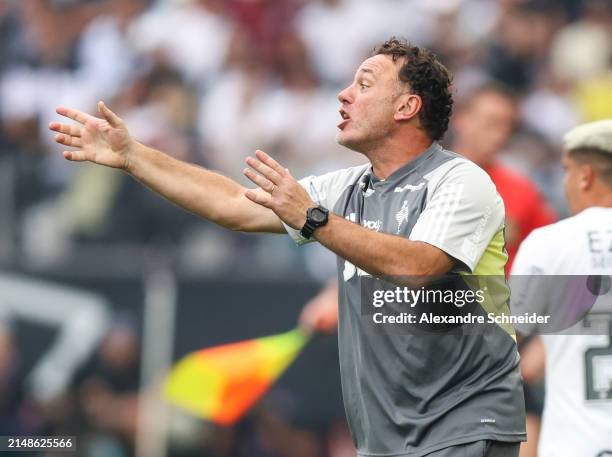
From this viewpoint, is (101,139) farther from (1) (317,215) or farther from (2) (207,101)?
(2) (207,101)

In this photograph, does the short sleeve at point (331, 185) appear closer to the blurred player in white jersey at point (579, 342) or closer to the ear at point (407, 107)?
the ear at point (407, 107)

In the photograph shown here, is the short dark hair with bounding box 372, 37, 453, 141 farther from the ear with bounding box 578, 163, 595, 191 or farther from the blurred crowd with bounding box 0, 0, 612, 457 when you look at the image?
the blurred crowd with bounding box 0, 0, 612, 457

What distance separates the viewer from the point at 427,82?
17.2ft

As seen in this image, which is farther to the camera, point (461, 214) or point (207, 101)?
point (207, 101)

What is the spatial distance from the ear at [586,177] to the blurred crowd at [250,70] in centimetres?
485

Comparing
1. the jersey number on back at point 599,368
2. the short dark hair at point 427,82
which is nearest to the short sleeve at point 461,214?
the short dark hair at point 427,82

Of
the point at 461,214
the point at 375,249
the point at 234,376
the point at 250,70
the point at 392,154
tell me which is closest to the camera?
the point at 375,249

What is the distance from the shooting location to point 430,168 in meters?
5.00

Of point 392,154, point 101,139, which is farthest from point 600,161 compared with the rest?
point 101,139

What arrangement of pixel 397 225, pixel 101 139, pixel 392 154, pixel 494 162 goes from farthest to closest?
pixel 494 162 < pixel 101 139 < pixel 392 154 < pixel 397 225

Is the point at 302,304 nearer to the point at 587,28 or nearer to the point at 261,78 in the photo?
the point at 261,78

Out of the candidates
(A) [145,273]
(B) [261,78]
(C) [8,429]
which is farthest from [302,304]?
(B) [261,78]

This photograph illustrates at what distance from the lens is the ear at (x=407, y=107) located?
521 cm

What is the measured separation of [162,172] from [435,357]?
4.70 feet
